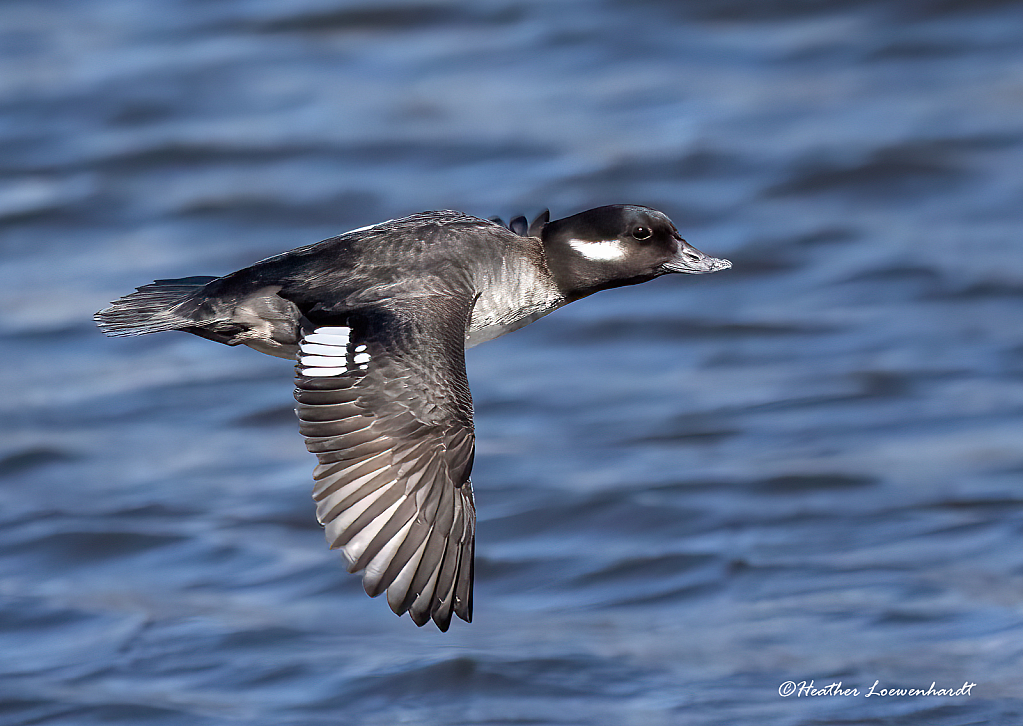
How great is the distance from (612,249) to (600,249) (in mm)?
44

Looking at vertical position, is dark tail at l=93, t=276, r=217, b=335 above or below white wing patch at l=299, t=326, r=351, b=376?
above

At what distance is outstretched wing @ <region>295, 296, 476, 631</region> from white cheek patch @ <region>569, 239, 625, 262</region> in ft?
Answer: 3.11

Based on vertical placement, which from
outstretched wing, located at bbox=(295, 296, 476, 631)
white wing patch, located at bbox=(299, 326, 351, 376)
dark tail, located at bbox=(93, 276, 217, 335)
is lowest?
outstretched wing, located at bbox=(295, 296, 476, 631)

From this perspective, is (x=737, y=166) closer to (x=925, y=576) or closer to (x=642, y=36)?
(x=642, y=36)

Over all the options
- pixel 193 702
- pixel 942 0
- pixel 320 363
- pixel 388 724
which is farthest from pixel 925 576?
pixel 942 0

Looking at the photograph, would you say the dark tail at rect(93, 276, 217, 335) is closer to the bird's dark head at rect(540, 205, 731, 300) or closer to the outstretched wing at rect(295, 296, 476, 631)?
the outstretched wing at rect(295, 296, 476, 631)

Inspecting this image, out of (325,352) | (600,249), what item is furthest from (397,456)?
(600,249)

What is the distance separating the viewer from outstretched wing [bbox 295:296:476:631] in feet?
15.4

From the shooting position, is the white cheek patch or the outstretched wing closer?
the outstretched wing

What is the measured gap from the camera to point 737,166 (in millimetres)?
12195

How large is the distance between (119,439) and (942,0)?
8174 millimetres

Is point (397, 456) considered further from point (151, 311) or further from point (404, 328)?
point (151, 311)

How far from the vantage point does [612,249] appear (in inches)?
233

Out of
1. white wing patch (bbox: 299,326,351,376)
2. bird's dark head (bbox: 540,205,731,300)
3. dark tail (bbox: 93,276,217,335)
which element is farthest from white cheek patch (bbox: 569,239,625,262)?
dark tail (bbox: 93,276,217,335)
